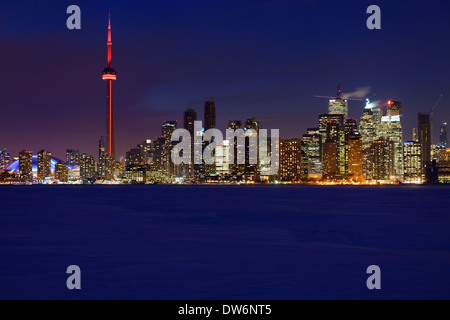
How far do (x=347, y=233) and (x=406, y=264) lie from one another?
2028 centimetres

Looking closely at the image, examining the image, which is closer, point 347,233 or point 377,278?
point 377,278

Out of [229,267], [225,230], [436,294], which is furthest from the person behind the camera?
[225,230]

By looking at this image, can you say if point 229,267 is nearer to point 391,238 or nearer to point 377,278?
point 377,278

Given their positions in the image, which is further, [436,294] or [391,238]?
[391,238]
